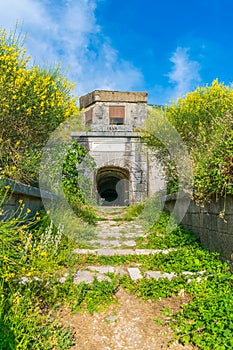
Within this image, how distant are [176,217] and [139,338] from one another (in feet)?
13.2

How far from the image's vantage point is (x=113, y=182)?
1722cm

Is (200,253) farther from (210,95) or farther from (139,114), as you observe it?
(139,114)

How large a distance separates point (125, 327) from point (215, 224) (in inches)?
81.1

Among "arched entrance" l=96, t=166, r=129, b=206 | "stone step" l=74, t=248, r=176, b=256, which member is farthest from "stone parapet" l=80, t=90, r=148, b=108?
"stone step" l=74, t=248, r=176, b=256

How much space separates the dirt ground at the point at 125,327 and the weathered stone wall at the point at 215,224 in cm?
102

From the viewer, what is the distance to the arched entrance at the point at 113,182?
47.5 ft

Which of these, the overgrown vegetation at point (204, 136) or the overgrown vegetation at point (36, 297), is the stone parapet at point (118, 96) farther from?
the overgrown vegetation at point (36, 297)

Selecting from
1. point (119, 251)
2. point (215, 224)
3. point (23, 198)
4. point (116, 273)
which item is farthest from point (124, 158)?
point (116, 273)

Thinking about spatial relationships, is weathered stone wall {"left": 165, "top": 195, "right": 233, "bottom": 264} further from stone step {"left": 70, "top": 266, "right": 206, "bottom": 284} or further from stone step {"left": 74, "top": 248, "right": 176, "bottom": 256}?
stone step {"left": 74, "top": 248, "right": 176, "bottom": 256}

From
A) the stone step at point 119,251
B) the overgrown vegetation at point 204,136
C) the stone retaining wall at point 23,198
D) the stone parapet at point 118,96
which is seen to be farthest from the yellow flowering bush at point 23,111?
the stone parapet at point 118,96

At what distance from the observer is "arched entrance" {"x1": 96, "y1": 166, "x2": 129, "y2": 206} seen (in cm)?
1447

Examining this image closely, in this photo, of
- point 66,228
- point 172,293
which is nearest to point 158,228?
point 66,228

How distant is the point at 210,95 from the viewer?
10.8 metres

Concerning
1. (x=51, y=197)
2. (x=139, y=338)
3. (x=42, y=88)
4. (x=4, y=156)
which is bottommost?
(x=139, y=338)
